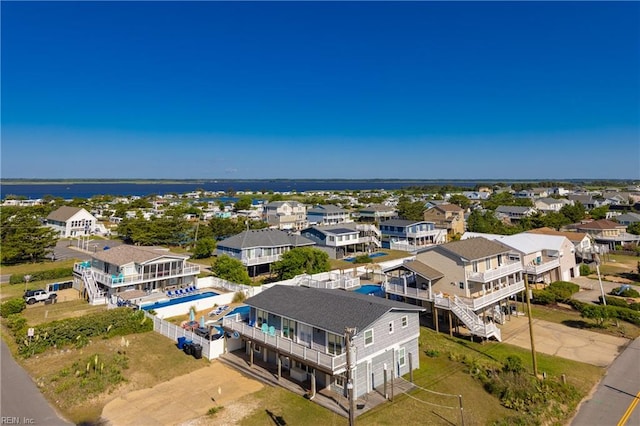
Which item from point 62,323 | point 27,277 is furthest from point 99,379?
point 27,277

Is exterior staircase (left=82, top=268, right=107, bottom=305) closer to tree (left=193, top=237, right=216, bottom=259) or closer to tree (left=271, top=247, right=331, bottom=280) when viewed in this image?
tree (left=271, top=247, right=331, bottom=280)

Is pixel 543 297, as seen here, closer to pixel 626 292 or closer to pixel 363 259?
pixel 626 292

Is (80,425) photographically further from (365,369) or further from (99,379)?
(365,369)

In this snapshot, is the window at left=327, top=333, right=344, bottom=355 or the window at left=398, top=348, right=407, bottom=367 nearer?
the window at left=327, top=333, right=344, bottom=355

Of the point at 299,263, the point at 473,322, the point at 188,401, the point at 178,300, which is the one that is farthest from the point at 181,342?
the point at 473,322

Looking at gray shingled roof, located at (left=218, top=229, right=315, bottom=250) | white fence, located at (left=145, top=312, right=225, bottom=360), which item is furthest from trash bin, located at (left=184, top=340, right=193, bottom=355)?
gray shingled roof, located at (left=218, top=229, right=315, bottom=250)

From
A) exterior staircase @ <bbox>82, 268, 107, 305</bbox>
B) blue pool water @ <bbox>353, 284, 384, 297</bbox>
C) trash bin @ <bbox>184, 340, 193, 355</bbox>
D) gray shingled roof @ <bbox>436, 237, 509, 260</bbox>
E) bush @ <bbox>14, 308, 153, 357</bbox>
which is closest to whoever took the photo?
bush @ <bbox>14, 308, 153, 357</bbox>
